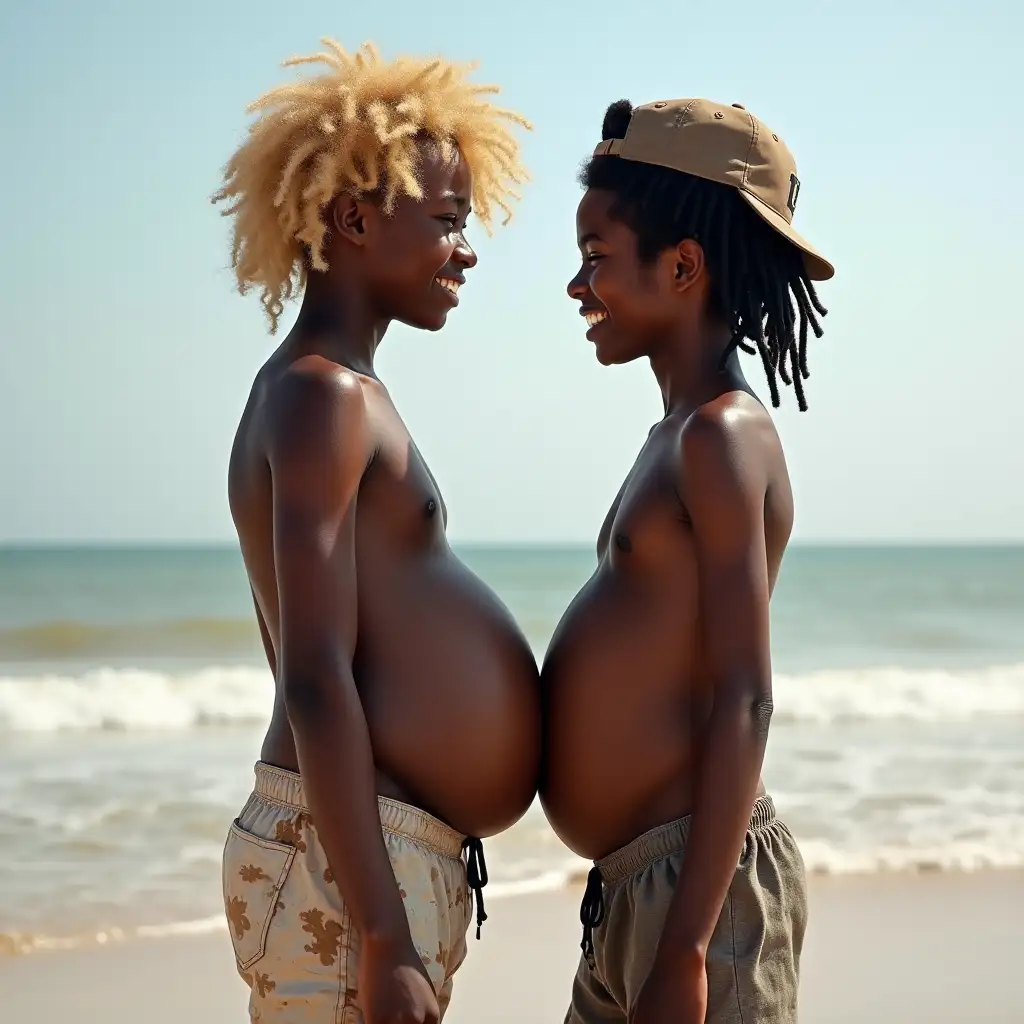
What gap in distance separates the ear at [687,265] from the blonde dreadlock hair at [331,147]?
48 centimetres

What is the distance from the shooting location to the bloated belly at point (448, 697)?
88.4 inches

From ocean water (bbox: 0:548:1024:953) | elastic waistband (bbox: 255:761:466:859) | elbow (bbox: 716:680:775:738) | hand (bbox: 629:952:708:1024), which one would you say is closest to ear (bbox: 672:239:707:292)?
elbow (bbox: 716:680:775:738)

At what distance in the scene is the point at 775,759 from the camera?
831 cm

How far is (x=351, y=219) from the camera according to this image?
2480 millimetres

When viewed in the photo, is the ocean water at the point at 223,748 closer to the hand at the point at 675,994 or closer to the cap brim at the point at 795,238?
the hand at the point at 675,994

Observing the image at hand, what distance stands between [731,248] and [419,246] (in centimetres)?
59

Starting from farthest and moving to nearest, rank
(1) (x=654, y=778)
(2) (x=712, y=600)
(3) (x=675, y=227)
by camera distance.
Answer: (3) (x=675, y=227) → (1) (x=654, y=778) → (2) (x=712, y=600)

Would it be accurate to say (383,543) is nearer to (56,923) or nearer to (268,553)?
(268,553)

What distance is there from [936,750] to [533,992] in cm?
530

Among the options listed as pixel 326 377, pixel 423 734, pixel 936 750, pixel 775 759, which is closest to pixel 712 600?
pixel 423 734

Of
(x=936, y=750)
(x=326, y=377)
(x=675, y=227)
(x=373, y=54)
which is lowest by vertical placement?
(x=936, y=750)

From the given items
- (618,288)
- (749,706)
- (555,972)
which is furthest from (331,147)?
(555,972)

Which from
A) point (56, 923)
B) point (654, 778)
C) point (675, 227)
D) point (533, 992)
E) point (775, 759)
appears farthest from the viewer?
point (775, 759)

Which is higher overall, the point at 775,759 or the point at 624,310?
the point at 624,310
